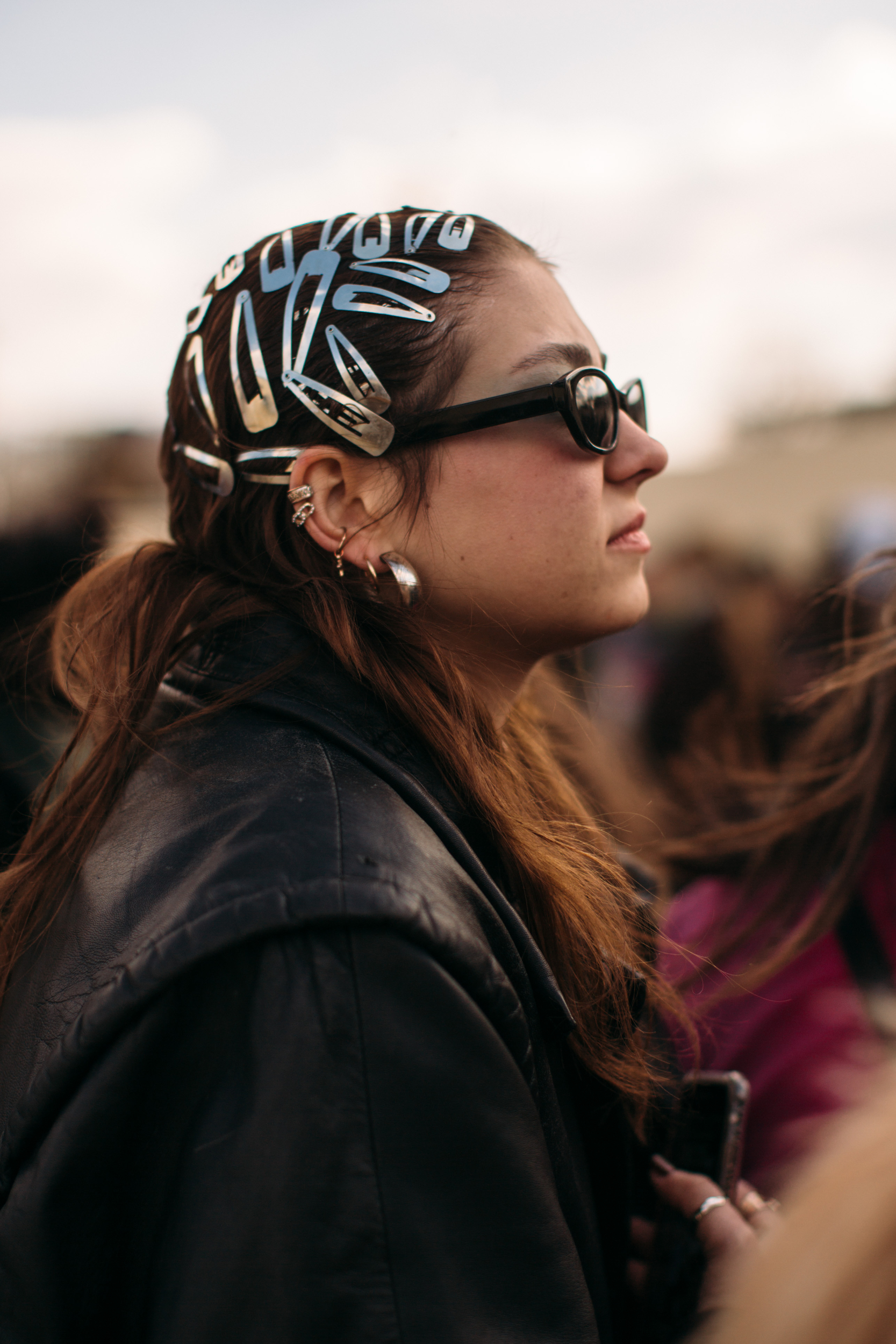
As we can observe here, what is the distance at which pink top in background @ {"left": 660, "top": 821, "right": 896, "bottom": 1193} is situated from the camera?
66.2 inches

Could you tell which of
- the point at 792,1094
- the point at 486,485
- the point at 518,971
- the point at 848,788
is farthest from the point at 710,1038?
the point at 486,485

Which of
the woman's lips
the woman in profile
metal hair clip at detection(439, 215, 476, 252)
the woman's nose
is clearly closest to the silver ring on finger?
the woman in profile

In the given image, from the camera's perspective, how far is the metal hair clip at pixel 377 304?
1.43 meters

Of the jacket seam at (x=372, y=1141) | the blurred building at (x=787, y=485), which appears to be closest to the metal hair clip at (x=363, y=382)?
the jacket seam at (x=372, y=1141)

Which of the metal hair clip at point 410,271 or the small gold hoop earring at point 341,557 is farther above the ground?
the metal hair clip at point 410,271

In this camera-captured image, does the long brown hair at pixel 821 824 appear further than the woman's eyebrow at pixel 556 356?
Yes

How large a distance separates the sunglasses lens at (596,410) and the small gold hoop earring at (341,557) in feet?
1.38

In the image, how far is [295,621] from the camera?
4.39 ft

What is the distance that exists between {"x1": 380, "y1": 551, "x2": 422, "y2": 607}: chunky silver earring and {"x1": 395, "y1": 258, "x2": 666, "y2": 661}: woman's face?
0.06ft

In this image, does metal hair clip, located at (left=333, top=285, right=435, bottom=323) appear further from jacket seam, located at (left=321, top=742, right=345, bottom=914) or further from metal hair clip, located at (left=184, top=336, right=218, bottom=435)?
jacket seam, located at (left=321, top=742, right=345, bottom=914)

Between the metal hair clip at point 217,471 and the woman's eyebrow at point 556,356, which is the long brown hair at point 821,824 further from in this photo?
the metal hair clip at point 217,471

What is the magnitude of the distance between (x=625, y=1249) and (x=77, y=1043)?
0.96 meters

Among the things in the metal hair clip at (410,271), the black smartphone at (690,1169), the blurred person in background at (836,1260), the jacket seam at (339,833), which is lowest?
the black smartphone at (690,1169)

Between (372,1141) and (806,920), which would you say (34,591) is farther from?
(806,920)
